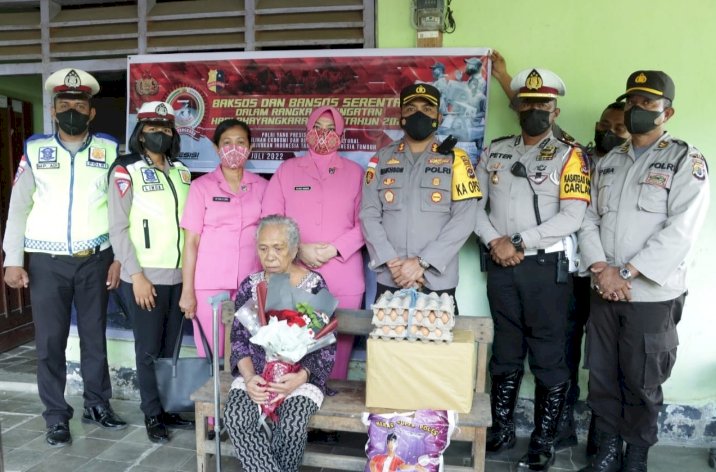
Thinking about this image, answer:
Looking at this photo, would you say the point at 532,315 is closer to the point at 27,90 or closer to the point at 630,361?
the point at 630,361

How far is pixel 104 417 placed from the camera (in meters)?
3.56

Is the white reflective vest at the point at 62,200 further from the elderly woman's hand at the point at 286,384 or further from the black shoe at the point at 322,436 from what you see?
the black shoe at the point at 322,436

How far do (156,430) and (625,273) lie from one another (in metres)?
2.77

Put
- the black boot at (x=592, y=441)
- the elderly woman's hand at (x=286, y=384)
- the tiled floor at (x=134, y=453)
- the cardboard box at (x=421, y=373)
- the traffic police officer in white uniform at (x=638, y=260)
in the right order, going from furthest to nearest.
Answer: the black boot at (x=592, y=441)
the tiled floor at (x=134, y=453)
the traffic police officer in white uniform at (x=638, y=260)
the elderly woman's hand at (x=286, y=384)
the cardboard box at (x=421, y=373)

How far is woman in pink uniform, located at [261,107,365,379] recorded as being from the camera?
3145 mm

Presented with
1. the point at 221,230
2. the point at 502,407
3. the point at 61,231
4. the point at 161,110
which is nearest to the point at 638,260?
the point at 502,407

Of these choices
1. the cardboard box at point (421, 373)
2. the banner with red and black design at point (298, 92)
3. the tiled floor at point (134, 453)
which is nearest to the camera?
the cardboard box at point (421, 373)

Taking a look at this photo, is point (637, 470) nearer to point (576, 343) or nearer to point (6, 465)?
point (576, 343)

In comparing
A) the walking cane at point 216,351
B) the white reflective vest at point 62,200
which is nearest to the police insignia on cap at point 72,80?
the white reflective vest at point 62,200

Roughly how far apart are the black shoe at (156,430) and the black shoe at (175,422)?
94 millimetres

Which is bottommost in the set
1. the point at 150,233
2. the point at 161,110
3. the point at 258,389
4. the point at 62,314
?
the point at 258,389

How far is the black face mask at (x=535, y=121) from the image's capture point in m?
2.92

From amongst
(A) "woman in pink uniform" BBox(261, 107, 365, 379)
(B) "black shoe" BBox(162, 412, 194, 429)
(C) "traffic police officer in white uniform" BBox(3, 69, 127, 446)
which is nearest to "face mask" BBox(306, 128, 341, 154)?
(A) "woman in pink uniform" BBox(261, 107, 365, 379)

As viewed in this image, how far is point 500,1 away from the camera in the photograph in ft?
11.2
